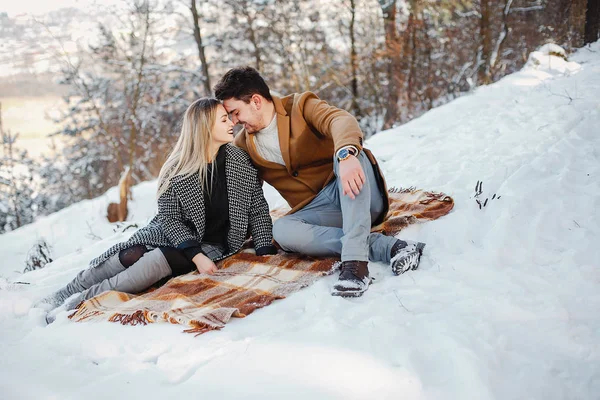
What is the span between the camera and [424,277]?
7.02 feet

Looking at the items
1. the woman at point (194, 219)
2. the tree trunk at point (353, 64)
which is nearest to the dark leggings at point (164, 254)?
the woman at point (194, 219)

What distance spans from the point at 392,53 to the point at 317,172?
8823 mm

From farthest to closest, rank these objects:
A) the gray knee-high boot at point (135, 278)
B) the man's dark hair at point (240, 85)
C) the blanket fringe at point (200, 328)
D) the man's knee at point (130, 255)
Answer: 1. the man's dark hair at point (240, 85)
2. the man's knee at point (130, 255)
3. the gray knee-high boot at point (135, 278)
4. the blanket fringe at point (200, 328)

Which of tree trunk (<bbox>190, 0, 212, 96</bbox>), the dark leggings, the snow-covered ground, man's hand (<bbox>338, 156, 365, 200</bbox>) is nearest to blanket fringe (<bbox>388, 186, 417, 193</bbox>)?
the snow-covered ground

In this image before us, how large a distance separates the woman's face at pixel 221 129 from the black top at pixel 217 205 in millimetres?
86

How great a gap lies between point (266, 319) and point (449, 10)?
33.8 feet

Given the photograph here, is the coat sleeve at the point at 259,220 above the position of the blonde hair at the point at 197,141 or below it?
below

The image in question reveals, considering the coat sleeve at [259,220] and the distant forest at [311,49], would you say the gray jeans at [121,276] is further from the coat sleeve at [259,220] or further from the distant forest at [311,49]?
the distant forest at [311,49]

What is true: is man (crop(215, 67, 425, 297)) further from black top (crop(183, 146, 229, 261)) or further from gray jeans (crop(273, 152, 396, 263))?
black top (crop(183, 146, 229, 261))

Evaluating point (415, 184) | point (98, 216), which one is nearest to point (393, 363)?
point (415, 184)

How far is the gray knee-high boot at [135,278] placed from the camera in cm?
255

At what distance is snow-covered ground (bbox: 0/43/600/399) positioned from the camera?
145 centimetres

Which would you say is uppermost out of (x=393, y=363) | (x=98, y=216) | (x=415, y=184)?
(x=393, y=363)

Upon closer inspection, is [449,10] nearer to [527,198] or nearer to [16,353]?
[527,198]
